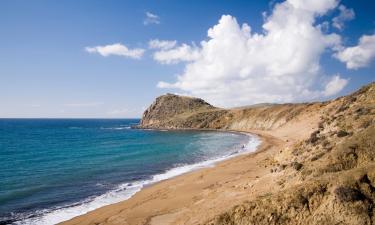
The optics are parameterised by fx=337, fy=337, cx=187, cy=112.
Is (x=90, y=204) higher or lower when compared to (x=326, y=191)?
lower

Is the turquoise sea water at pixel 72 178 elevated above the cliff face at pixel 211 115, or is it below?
below

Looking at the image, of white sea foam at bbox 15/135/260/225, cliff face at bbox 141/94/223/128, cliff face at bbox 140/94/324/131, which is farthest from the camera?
cliff face at bbox 141/94/223/128

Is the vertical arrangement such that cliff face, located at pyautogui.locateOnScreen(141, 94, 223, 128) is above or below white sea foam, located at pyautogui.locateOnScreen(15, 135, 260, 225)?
above

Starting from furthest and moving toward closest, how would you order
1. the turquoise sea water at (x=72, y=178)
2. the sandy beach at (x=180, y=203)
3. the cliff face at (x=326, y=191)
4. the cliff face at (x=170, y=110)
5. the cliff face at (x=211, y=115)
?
the cliff face at (x=170, y=110) < the cliff face at (x=211, y=115) < the turquoise sea water at (x=72, y=178) < the sandy beach at (x=180, y=203) < the cliff face at (x=326, y=191)

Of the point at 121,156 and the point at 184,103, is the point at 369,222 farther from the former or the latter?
the point at 184,103

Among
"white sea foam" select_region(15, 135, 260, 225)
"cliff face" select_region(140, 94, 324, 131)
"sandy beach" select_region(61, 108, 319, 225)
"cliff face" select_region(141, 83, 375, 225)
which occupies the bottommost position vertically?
"white sea foam" select_region(15, 135, 260, 225)

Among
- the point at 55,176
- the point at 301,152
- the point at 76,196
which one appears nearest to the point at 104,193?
the point at 76,196

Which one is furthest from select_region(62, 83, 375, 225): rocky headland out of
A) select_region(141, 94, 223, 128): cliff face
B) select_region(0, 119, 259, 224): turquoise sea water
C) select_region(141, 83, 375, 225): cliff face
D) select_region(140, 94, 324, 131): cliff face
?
select_region(141, 94, 223, 128): cliff face

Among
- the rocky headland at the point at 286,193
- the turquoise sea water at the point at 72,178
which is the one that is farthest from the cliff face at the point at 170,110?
the rocky headland at the point at 286,193

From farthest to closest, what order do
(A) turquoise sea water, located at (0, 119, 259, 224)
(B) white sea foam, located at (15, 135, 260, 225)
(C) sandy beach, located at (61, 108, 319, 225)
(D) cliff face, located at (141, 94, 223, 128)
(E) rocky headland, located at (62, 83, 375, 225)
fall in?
1. (D) cliff face, located at (141, 94, 223, 128)
2. (A) turquoise sea water, located at (0, 119, 259, 224)
3. (B) white sea foam, located at (15, 135, 260, 225)
4. (C) sandy beach, located at (61, 108, 319, 225)
5. (E) rocky headland, located at (62, 83, 375, 225)

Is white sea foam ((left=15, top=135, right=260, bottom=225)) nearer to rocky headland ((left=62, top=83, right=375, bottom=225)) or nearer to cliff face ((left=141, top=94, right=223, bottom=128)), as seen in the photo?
rocky headland ((left=62, top=83, right=375, bottom=225))

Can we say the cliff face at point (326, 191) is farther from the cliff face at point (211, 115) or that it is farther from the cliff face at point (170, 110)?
the cliff face at point (170, 110)

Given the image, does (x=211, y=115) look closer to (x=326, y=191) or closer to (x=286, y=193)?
(x=286, y=193)

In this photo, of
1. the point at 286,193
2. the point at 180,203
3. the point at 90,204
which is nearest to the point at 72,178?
the point at 90,204
